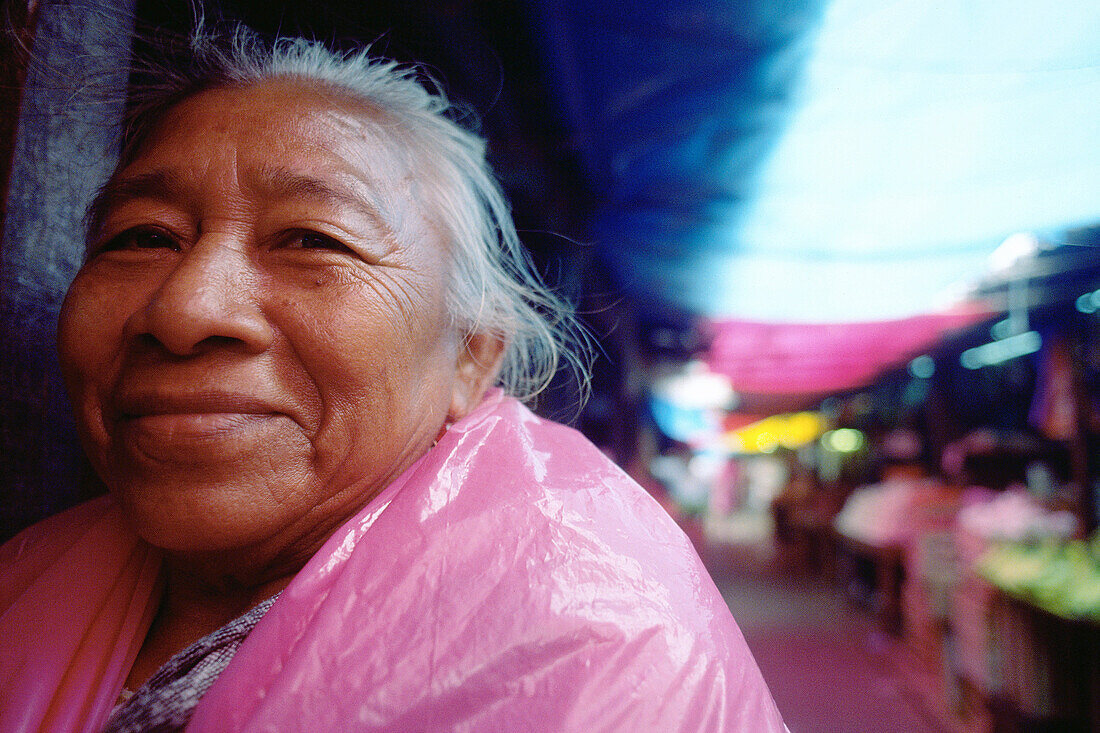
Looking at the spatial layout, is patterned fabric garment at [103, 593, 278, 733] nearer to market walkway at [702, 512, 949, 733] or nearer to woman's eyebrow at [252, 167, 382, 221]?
woman's eyebrow at [252, 167, 382, 221]

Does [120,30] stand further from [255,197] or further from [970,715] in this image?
[970,715]

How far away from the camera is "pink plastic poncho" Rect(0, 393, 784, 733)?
63cm

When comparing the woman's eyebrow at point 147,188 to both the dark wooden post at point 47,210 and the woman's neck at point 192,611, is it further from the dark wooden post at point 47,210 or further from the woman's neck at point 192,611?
the woman's neck at point 192,611

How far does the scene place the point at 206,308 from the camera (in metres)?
0.78

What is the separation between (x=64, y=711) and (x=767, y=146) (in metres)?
3.03

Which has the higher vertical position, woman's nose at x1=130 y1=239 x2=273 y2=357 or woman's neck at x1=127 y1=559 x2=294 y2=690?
woman's nose at x1=130 y1=239 x2=273 y2=357

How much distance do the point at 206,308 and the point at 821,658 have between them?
5.33 metres

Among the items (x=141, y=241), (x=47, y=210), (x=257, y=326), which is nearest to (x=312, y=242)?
(x=257, y=326)

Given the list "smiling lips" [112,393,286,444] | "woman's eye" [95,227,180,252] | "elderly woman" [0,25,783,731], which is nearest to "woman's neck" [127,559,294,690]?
"elderly woman" [0,25,783,731]

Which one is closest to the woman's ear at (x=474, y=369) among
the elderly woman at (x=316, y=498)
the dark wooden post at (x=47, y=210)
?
the elderly woman at (x=316, y=498)

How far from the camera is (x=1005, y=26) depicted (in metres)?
1.88

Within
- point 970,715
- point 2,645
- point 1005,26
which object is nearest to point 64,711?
point 2,645

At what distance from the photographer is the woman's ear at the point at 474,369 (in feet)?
3.74

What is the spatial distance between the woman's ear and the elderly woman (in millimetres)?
18
